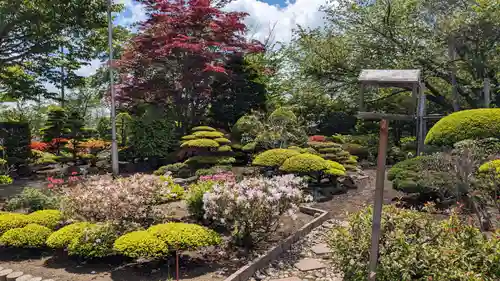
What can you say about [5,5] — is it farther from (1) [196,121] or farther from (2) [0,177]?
(1) [196,121]

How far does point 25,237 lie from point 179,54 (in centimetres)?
902

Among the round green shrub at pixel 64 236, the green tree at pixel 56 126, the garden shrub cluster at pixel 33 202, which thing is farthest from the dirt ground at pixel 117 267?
the green tree at pixel 56 126

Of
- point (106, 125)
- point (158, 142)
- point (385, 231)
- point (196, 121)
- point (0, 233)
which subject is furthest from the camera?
point (106, 125)

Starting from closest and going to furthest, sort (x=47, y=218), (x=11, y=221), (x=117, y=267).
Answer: (x=117, y=267) → (x=11, y=221) → (x=47, y=218)

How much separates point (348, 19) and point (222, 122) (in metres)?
5.77

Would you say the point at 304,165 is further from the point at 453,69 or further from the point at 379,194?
the point at 453,69

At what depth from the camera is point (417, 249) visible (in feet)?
9.88

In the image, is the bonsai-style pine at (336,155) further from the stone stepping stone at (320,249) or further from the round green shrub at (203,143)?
the stone stepping stone at (320,249)

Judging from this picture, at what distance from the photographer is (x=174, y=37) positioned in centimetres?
1173

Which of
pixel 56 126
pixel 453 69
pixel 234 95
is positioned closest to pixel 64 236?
pixel 234 95

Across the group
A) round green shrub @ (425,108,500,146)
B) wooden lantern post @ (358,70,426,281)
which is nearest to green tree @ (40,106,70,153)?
round green shrub @ (425,108,500,146)

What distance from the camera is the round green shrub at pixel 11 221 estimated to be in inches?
176

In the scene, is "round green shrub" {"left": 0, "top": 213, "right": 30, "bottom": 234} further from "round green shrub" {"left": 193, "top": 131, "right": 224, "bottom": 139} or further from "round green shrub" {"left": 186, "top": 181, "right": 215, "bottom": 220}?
"round green shrub" {"left": 193, "top": 131, "right": 224, "bottom": 139}

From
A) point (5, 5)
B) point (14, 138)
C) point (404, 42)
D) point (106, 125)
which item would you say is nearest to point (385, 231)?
point (404, 42)
